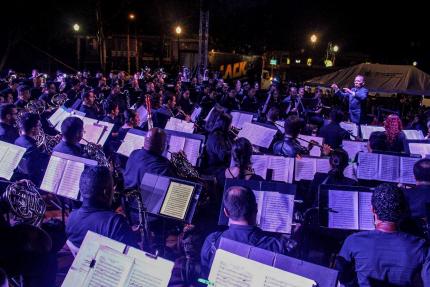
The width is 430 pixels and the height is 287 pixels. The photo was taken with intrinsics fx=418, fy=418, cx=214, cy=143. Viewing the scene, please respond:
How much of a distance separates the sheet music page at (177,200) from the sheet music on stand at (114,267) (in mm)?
1650

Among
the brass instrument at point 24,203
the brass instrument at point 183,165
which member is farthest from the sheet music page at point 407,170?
the brass instrument at point 24,203

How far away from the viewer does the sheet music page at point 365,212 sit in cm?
459

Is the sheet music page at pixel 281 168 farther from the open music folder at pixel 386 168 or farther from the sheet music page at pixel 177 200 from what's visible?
the sheet music page at pixel 177 200

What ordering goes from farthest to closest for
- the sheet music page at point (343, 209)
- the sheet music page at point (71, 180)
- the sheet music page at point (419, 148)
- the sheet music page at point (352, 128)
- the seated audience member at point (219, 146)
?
the sheet music page at point (352, 128)
the sheet music page at point (419, 148)
the seated audience member at point (219, 146)
the sheet music page at point (71, 180)
the sheet music page at point (343, 209)

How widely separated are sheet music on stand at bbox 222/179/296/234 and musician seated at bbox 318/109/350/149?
14.5ft

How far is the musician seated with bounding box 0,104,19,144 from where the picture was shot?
6984 mm

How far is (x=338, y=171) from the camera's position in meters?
5.33

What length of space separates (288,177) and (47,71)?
27055 millimetres

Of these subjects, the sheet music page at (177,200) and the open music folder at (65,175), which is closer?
the sheet music page at (177,200)

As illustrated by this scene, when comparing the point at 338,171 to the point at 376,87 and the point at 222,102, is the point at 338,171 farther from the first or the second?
the point at 376,87

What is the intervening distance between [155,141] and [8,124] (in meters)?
3.14

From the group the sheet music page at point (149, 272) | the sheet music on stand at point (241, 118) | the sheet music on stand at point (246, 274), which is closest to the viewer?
the sheet music on stand at point (246, 274)

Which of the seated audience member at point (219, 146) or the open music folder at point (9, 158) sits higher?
the seated audience member at point (219, 146)

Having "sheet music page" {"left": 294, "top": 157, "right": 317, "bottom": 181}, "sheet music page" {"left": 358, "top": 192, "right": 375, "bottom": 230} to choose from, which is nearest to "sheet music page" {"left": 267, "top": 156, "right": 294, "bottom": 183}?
"sheet music page" {"left": 294, "top": 157, "right": 317, "bottom": 181}
